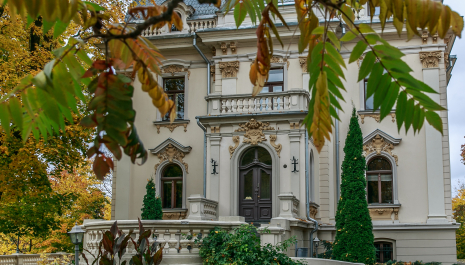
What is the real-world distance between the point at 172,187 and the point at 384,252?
28.1 feet

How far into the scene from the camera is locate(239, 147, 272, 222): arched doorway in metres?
19.0

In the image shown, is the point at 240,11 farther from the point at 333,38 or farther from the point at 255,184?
the point at 255,184

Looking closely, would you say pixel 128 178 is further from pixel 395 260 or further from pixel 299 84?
pixel 395 260

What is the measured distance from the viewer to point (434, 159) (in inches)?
789

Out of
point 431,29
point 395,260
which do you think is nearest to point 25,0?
point 431,29

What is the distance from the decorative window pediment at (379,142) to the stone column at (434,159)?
3.86 ft

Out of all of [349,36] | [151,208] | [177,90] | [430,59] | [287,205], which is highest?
[430,59]

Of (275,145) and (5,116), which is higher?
(275,145)

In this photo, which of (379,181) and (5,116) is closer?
(5,116)

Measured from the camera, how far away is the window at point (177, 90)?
22.5m

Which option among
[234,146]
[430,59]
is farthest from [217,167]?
[430,59]

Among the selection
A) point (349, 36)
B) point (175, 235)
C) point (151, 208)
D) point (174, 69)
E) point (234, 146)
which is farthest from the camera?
point (174, 69)

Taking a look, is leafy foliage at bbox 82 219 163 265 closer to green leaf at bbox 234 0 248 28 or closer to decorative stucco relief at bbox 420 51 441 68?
green leaf at bbox 234 0 248 28

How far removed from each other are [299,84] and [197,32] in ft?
14.9
